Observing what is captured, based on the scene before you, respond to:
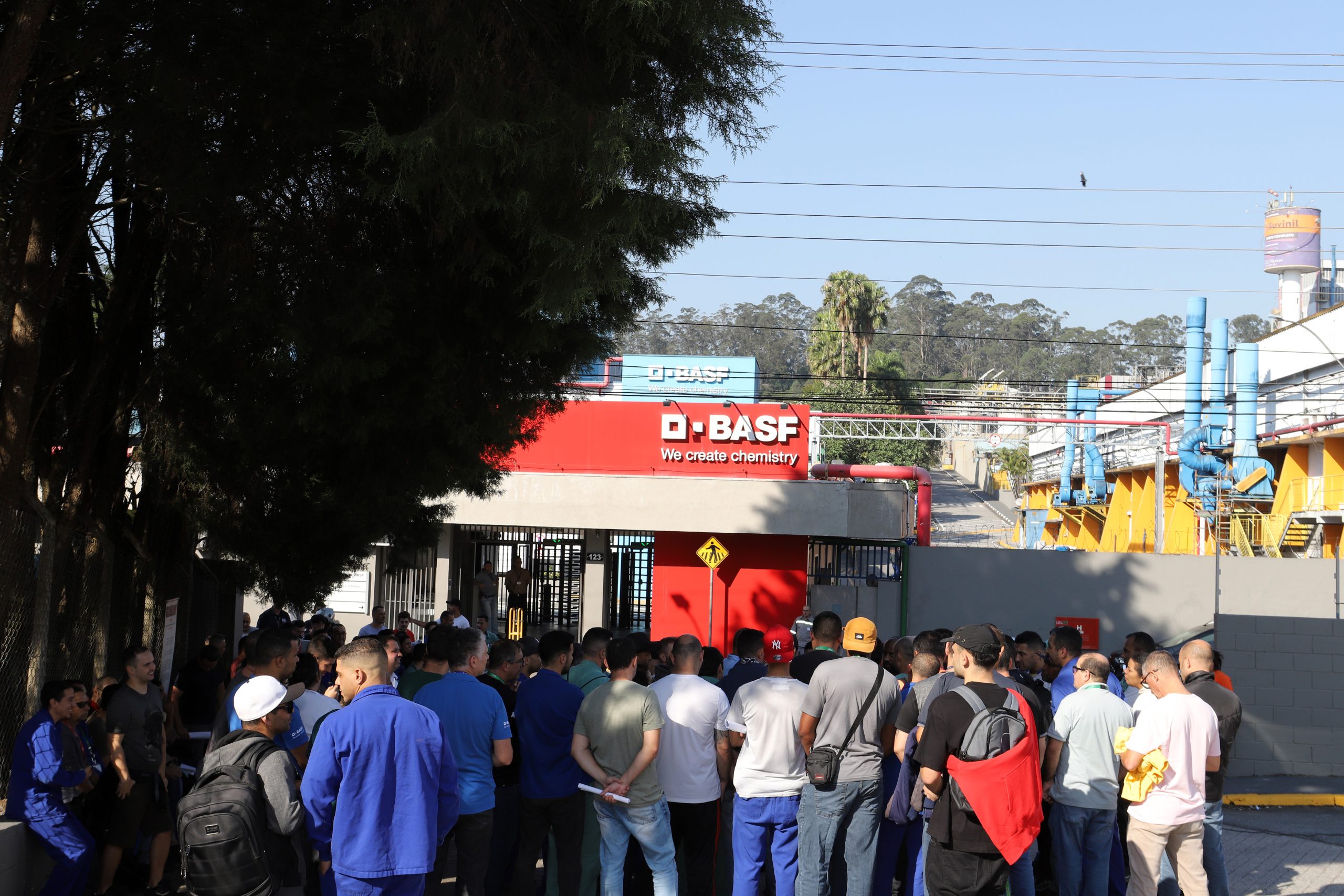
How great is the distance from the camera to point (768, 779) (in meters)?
7.00

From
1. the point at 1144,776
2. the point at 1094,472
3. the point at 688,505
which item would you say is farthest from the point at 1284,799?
the point at 1094,472

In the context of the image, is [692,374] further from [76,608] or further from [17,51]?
[17,51]

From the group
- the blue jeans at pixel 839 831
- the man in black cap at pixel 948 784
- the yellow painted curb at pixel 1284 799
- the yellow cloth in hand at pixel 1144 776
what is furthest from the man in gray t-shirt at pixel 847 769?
the yellow painted curb at pixel 1284 799

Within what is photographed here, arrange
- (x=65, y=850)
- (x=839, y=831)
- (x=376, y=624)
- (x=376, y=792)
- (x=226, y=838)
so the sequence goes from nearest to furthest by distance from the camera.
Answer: (x=226, y=838) → (x=376, y=792) → (x=839, y=831) → (x=65, y=850) → (x=376, y=624)

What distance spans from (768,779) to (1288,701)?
34.3ft

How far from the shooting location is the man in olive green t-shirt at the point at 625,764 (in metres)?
6.70

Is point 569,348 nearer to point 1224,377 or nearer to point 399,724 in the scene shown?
point 399,724

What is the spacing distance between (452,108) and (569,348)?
8.96ft

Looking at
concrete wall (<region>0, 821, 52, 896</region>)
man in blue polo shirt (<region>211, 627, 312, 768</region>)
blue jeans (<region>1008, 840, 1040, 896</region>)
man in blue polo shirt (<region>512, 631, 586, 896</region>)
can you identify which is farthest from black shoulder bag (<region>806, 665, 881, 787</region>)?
concrete wall (<region>0, 821, 52, 896</region>)

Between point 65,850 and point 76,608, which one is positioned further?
point 76,608

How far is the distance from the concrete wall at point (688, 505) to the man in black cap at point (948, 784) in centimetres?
1636

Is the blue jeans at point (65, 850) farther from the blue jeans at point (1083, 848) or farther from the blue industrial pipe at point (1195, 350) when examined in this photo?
the blue industrial pipe at point (1195, 350)

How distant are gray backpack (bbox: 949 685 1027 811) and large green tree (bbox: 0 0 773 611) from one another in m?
3.76

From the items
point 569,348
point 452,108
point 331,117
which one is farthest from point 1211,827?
point 331,117
